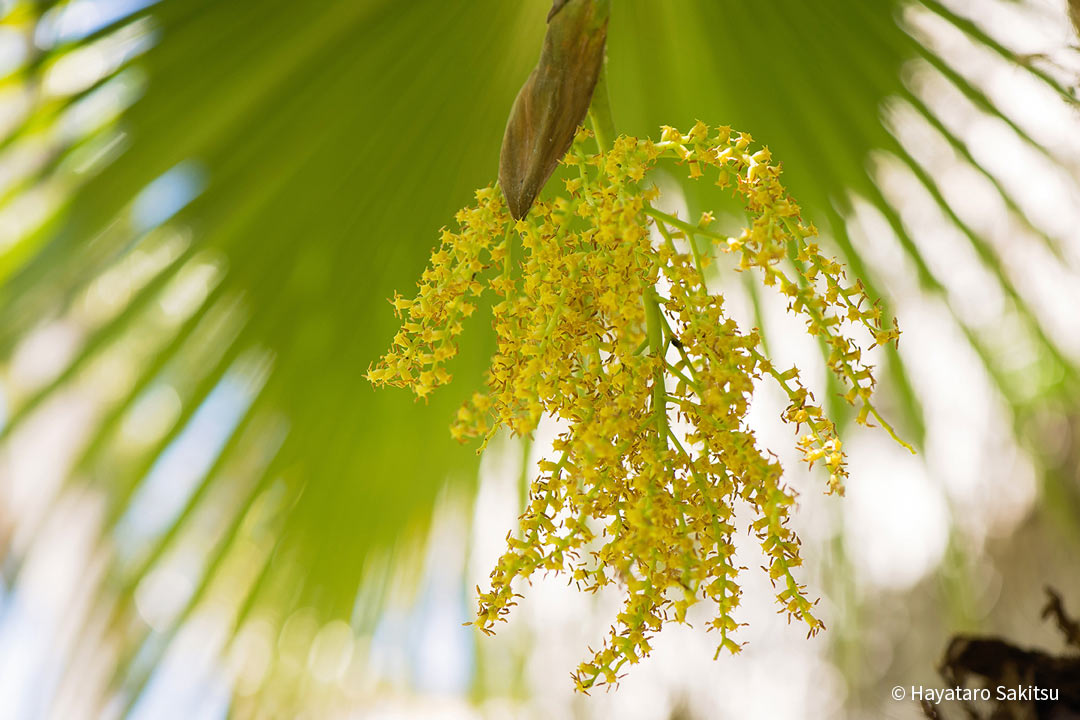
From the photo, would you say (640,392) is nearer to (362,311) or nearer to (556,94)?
(556,94)

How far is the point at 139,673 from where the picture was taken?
116 centimetres

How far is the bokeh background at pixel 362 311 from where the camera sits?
1.01 m

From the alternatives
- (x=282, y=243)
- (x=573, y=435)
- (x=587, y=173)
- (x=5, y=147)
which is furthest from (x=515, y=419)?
(x=5, y=147)

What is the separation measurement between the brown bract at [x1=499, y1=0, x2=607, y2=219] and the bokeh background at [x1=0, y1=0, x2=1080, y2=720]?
1.36 ft

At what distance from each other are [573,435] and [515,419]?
0.06 meters

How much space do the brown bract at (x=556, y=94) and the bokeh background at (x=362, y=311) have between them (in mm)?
414

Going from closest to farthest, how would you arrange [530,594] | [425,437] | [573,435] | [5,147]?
1. [573,435]
2. [5,147]
3. [425,437]
4. [530,594]

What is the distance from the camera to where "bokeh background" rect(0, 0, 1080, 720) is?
1007 mm

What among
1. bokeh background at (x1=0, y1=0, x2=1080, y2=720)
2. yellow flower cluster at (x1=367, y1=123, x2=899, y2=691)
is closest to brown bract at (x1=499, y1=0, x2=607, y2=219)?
yellow flower cluster at (x1=367, y1=123, x2=899, y2=691)

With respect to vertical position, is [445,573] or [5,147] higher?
[5,147]

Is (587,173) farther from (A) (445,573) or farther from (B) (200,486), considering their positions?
(A) (445,573)

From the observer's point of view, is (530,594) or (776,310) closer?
(776,310)

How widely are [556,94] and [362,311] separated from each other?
61cm

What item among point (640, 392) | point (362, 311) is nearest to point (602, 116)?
point (640, 392)
